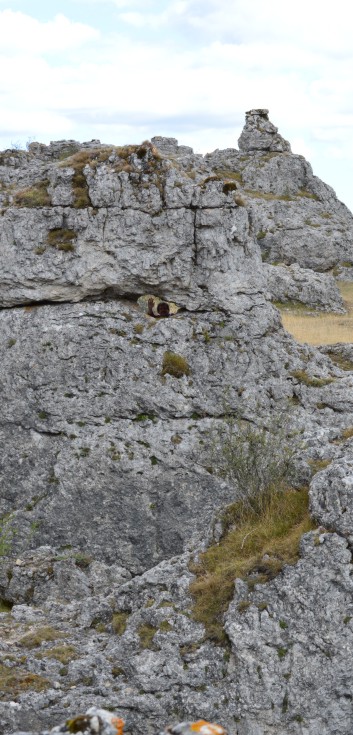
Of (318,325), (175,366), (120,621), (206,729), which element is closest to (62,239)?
(175,366)

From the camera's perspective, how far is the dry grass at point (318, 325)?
31.1 meters

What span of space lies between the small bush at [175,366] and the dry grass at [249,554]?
652 centimetres

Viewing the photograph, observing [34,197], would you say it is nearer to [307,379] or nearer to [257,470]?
[307,379]

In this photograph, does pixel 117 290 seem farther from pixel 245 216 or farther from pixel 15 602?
pixel 15 602

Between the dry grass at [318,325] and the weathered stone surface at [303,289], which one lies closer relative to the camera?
the dry grass at [318,325]

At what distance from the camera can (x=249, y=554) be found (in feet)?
34.6

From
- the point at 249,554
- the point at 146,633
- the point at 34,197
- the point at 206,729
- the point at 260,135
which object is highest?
the point at 260,135

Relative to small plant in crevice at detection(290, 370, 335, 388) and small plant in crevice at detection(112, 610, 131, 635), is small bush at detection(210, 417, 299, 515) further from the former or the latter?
small plant in crevice at detection(290, 370, 335, 388)

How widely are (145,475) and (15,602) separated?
12.4 ft

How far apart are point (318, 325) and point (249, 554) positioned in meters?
25.7

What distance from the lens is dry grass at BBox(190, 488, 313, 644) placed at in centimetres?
991

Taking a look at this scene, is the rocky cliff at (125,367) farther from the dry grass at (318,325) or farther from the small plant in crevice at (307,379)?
the dry grass at (318,325)

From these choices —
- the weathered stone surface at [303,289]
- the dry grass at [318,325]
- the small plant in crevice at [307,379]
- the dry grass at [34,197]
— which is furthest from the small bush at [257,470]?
the weathered stone surface at [303,289]

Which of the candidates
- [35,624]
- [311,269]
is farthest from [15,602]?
[311,269]
